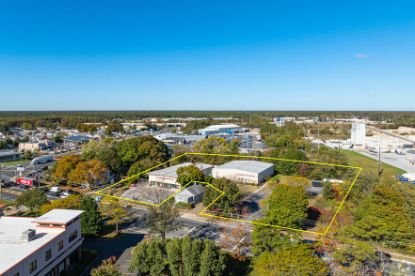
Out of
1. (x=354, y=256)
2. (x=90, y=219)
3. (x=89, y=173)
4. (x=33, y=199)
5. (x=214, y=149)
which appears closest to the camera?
(x=354, y=256)

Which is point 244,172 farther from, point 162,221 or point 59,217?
point 59,217

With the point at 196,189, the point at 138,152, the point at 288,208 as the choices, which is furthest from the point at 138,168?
the point at 288,208

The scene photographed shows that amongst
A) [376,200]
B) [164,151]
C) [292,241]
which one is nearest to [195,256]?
[292,241]

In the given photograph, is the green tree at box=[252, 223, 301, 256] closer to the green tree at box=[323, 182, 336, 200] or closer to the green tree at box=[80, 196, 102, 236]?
the green tree at box=[80, 196, 102, 236]

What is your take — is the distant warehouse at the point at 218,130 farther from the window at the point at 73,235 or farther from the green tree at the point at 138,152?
the window at the point at 73,235

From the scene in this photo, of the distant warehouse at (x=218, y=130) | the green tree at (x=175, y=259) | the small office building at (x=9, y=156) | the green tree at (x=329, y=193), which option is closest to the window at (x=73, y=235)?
the green tree at (x=175, y=259)

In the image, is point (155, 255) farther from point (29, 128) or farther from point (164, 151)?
point (29, 128)
